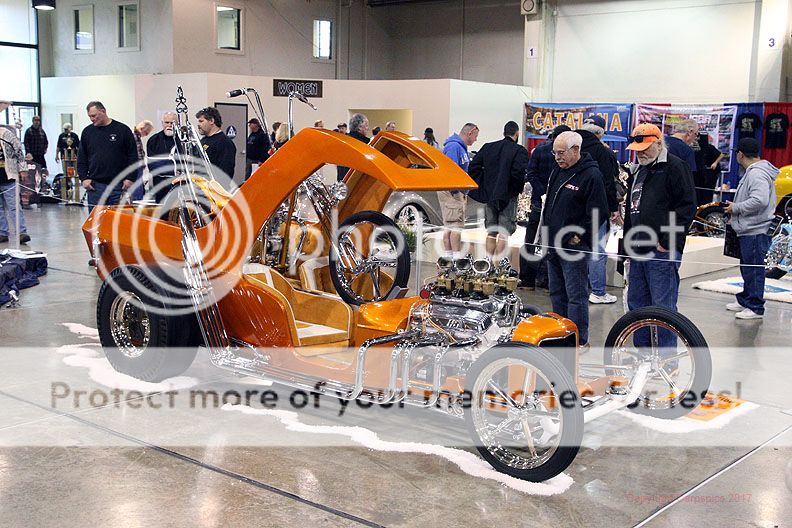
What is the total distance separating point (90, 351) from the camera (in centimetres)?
616

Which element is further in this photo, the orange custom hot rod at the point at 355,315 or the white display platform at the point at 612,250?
the white display platform at the point at 612,250

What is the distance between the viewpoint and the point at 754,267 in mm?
7773

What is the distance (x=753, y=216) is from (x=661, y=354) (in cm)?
313

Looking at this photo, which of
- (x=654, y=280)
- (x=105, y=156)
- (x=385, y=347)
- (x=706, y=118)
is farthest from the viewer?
(x=706, y=118)

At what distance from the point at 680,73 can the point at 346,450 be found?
16.7 m

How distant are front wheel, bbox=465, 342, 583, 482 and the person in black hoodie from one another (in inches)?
74.1

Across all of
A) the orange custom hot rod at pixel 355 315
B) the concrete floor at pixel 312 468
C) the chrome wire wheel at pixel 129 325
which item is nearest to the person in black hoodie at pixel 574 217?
the orange custom hot rod at pixel 355 315

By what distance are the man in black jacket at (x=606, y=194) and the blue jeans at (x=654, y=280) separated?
35cm

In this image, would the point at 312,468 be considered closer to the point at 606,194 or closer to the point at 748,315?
the point at 606,194

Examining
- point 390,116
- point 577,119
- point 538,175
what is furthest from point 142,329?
point 390,116

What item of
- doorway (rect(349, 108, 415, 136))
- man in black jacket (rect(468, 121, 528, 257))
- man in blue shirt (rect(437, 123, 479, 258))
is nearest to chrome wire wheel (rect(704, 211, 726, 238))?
man in blue shirt (rect(437, 123, 479, 258))

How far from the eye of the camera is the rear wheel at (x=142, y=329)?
17.2 feet

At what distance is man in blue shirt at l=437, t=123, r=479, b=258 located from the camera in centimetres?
883

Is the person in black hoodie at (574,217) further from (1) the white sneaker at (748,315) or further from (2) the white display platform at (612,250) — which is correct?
Answer: (2) the white display platform at (612,250)
